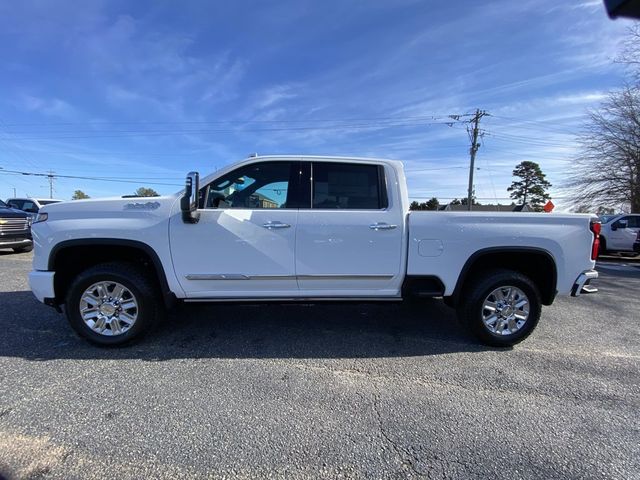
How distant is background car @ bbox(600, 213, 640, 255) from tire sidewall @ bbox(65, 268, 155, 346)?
15304mm

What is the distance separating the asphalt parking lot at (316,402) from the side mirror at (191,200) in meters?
1.35

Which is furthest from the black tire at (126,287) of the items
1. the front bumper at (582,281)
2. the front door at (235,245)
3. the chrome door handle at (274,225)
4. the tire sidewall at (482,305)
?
the front bumper at (582,281)

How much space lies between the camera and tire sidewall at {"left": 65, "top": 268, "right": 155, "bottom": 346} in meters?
3.67

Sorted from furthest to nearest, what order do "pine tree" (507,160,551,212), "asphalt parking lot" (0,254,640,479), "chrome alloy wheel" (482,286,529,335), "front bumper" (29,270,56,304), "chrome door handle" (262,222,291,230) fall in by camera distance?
"pine tree" (507,160,551,212)
"chrome alloy wheel" (482,286,529,335)
"chrome door handle" (262,222,291,230)
"front bumper" (29,270,56,304)
"asphalt parking lot" (0,254,640,479)

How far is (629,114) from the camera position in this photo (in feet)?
62.7

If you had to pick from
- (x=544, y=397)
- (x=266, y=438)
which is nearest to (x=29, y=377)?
(x=266, y=438)

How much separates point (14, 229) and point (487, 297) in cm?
1221

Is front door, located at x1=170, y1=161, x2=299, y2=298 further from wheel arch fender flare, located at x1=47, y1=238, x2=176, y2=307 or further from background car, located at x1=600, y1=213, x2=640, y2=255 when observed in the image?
background car, located at x1=600, y1=213, x2=640, y2=255

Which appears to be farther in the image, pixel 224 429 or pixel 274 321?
pixel 274 321

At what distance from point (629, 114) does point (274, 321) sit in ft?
75.8

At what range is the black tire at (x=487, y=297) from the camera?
3865mm

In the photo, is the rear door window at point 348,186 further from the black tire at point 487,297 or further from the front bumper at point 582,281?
the front bumper at point 582,281

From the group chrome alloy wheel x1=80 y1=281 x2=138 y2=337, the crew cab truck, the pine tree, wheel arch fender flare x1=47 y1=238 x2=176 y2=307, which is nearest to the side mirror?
the crew cab truck

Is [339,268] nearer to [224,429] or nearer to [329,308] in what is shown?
[329,308]
